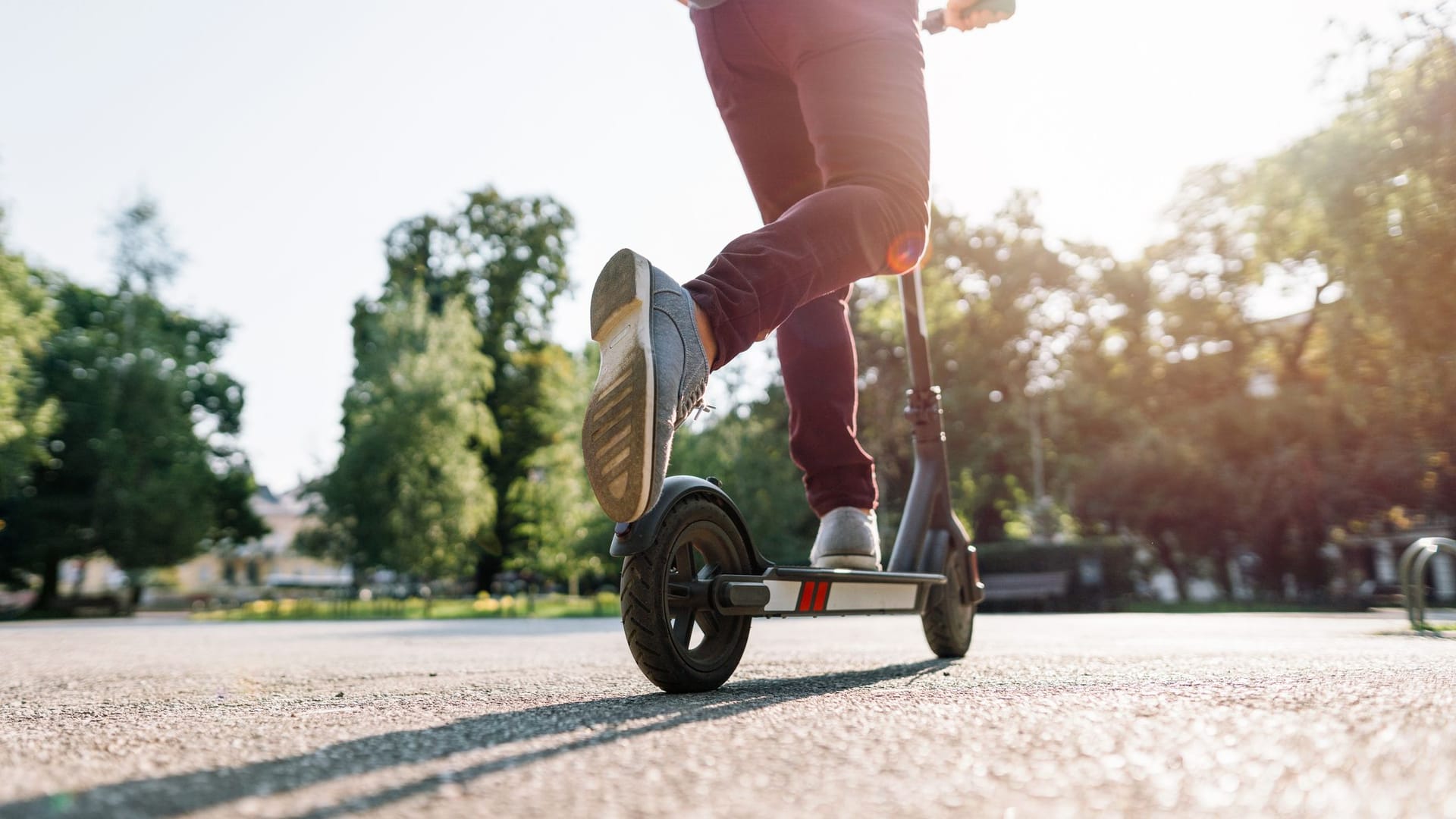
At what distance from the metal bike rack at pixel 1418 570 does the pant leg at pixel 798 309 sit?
6.45 meters

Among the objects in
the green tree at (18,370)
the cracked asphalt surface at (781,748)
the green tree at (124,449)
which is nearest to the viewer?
the cracked asphalt surface at (781,748)

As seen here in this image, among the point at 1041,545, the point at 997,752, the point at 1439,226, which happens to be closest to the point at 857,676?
the point at 997,752

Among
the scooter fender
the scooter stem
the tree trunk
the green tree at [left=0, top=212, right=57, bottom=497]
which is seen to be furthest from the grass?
the scooter fender

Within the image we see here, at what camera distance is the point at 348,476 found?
30234 millimetres

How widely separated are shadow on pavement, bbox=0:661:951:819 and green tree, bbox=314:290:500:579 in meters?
28.7

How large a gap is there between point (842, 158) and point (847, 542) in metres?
1.01

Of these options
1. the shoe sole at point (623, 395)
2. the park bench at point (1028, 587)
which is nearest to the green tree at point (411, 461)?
the park bench at point (1028, 587)

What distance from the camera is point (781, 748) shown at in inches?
51.6

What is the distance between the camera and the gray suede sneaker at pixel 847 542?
281cm

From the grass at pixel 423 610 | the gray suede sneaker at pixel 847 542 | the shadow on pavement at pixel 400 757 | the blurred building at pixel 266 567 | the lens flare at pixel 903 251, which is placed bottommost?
the grass at pixel 423 610

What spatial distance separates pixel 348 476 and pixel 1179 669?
30.0 metres

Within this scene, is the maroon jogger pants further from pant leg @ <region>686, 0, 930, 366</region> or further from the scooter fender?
the scooter fender

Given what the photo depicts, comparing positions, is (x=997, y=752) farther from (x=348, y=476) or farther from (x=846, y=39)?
(x=348, y=476)

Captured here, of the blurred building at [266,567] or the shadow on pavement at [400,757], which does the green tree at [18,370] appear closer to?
the shadow on pavement at [400,757]
